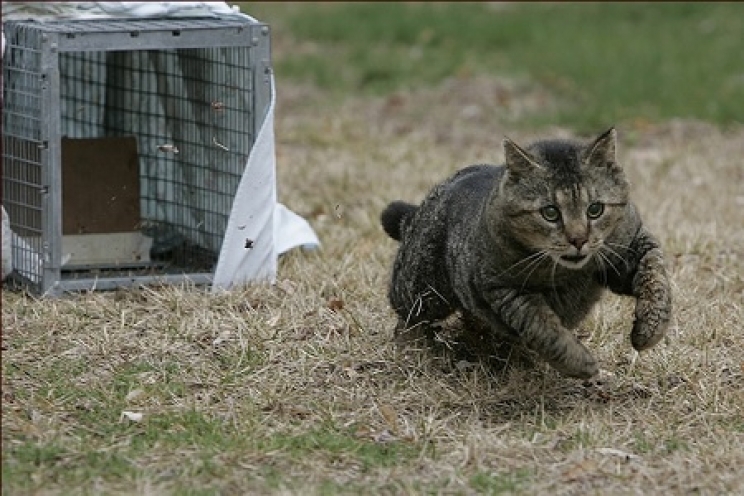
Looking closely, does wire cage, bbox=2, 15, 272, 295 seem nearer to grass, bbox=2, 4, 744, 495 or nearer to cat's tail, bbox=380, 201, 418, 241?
grass, bbox=2, 4, 744, 495

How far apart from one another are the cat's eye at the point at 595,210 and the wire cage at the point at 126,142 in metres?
2.06

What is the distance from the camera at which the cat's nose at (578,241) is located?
4879 millimetres

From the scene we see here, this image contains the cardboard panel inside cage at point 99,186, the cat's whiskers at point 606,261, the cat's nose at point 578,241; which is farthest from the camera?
the cardboard panel inside cage at point 99,186

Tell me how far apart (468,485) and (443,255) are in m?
1.28

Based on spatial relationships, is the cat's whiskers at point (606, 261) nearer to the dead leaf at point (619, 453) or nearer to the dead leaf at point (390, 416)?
the dead leaf at point (619, 453)

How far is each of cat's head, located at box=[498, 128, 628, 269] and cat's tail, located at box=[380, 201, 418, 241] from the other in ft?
3.32

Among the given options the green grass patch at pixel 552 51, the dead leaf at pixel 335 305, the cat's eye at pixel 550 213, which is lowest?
the green grass patch at pixel 552 51

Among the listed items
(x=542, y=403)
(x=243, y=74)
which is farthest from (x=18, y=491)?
(x=243, y=74)

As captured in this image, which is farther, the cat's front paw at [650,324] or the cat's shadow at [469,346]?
the cat's shadow at [469,346]

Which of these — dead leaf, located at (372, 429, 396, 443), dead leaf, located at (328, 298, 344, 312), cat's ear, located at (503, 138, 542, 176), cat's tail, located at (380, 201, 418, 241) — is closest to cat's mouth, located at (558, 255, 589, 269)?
cat's ear, located at (503, 138, 542, 176)

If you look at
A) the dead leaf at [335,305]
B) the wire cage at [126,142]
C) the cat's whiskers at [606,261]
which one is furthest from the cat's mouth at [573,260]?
the wire cage at [126,142]

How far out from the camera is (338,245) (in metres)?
7.35

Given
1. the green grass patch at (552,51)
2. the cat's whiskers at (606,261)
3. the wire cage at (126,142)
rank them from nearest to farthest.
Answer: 1. the cat's whiskers at (606,261)
2. the wire cage at (126,142)
3. the green grass patch at (552,51)

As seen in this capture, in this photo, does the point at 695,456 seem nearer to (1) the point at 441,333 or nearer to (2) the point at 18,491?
(1) the point at 441,333
